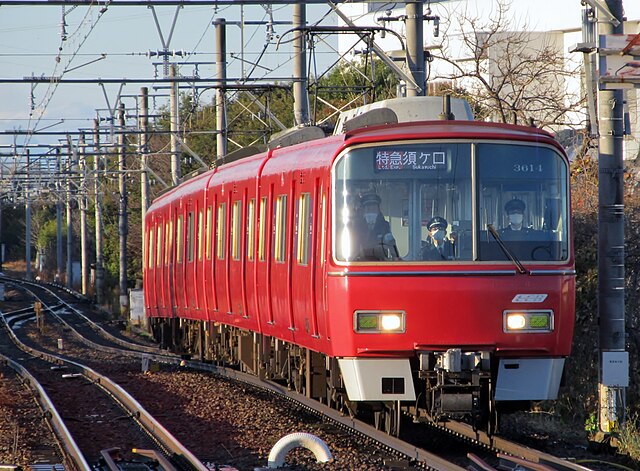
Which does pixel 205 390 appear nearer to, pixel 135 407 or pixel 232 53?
pixel 135 407

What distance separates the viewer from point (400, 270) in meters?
10.4

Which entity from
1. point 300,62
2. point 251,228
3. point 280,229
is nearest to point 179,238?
point 300,62

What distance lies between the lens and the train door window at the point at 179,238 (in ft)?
69.4

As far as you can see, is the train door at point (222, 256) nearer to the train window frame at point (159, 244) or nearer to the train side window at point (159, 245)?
the train window frame at point (159, 244)

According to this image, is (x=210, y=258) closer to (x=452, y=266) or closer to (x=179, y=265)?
(x=179, y=265)

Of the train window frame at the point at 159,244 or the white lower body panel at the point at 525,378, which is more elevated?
the train window frame at the point at 159,244

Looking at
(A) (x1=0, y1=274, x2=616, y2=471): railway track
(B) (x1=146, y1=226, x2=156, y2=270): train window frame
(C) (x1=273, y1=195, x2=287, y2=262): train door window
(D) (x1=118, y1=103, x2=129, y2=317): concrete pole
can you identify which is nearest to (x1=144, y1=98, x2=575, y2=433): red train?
(A) (x1=0, y1=274, x2=616, y2=471): railway track

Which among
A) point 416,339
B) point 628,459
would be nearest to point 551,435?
point 628,459

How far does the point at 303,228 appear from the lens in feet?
40.3

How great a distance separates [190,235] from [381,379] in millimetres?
10040

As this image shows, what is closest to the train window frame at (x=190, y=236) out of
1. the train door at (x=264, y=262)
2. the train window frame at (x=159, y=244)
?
the train window frame at (x=159, y=244)

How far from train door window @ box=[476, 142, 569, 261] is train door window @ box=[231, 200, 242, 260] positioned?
573cm

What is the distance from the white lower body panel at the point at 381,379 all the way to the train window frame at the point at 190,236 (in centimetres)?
947

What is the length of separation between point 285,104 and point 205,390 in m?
33.0
